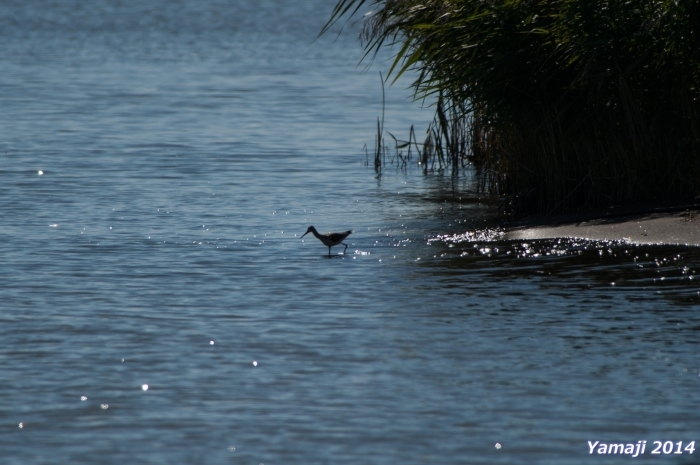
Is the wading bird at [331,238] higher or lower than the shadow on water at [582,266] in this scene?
higher

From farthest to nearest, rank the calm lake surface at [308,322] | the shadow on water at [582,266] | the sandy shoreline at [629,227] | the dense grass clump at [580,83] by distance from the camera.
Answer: the sandy shoreline at [629,227]
the dense grass clump at [580,83]
the shadow on water at [582,266]
the calm lake surface at [308,322]

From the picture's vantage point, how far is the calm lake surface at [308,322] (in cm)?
736

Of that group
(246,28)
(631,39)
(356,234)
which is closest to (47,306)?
(356,234)

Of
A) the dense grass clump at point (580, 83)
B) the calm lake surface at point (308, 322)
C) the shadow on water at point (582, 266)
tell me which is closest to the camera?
the calm lake surface at point (308, 322)

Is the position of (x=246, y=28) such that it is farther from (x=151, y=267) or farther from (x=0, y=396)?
(x=0, y=396)

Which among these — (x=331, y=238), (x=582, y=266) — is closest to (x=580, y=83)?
(x=582, y=266)

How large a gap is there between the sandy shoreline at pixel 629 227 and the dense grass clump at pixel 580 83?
1.21 feet

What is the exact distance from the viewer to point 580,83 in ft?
44.5

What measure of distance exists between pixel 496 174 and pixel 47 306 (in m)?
7.97

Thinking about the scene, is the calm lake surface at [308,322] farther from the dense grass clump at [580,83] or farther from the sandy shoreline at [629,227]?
the dense grass clump at [580,83]

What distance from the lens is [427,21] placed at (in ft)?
47.3

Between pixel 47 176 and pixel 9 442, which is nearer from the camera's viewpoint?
pixel 9 442

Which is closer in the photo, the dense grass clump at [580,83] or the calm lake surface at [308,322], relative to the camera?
the calm lake surface at [308,322]

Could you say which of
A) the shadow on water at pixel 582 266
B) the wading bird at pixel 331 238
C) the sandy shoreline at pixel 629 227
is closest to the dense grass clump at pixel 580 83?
the sandy shoreline at pixel 629 227
